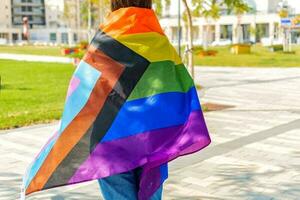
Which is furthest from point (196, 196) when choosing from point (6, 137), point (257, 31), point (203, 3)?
point (257, 31)

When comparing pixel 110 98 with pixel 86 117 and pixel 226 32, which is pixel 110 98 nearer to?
pixel 86 117

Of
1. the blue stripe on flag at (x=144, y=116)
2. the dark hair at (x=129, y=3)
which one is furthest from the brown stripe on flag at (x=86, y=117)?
the dark hair at (x=129, y=3)

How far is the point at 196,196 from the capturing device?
4.16 metres

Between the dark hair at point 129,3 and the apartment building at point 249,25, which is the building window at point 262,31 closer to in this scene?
the apartment building at point 249,25

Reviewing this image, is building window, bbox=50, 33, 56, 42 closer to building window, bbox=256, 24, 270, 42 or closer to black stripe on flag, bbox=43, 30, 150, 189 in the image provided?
building window, bbox=256, 24, 270, 42

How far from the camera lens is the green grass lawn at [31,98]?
809 cm

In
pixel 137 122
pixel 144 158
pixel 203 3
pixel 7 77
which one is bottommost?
pixel 7 77

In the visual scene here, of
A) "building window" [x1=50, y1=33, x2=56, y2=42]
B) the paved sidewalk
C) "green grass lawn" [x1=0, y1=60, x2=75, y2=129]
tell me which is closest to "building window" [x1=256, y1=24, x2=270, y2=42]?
"building window" [x1=50, y1=33, x2=56, y2=42]

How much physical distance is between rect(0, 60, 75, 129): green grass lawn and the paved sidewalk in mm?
694

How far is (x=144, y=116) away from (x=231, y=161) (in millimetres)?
2945

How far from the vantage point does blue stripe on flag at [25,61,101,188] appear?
268 cm

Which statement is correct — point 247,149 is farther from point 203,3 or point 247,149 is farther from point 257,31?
point 257,31

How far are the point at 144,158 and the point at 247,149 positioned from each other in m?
3.56

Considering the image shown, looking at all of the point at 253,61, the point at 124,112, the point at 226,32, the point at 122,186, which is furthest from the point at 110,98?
the point at 226,32
